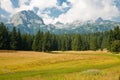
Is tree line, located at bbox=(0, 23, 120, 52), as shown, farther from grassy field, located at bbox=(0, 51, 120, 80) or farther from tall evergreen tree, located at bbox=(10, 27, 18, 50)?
grassy field, located at bbox=(0, 51, 120, 80)

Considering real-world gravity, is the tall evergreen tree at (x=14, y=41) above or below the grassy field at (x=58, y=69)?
above

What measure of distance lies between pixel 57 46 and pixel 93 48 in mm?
25900

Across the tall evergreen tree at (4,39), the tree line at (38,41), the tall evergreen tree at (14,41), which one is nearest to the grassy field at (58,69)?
the tall evergreen tree at (4,39)

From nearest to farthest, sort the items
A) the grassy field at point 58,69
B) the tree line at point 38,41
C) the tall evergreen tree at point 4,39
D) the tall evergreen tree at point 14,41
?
the grassy field at point 58,69 → the tall evergreen tree at point 4,39 → the tree line at point 38,41 → the tall evergreen tree at point 14,41

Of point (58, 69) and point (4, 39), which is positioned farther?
point (4, 39)

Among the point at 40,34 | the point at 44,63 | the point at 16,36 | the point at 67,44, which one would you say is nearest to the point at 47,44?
the point at 40,34

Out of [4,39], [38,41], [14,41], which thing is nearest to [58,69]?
[4,39]

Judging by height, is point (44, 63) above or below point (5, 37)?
below

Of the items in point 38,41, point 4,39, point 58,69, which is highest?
point 4,39

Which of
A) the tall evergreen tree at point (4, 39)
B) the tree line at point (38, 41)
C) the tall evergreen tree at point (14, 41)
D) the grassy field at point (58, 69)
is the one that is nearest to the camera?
the grassy field at point (58, 69)

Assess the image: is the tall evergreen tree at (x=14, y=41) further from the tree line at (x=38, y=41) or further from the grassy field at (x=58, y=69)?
the grassy field at (x=58, y=69)

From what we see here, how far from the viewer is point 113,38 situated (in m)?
119

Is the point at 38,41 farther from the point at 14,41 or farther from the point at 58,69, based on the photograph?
the point at 58,69

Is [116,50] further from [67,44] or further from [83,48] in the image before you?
[67,44]
